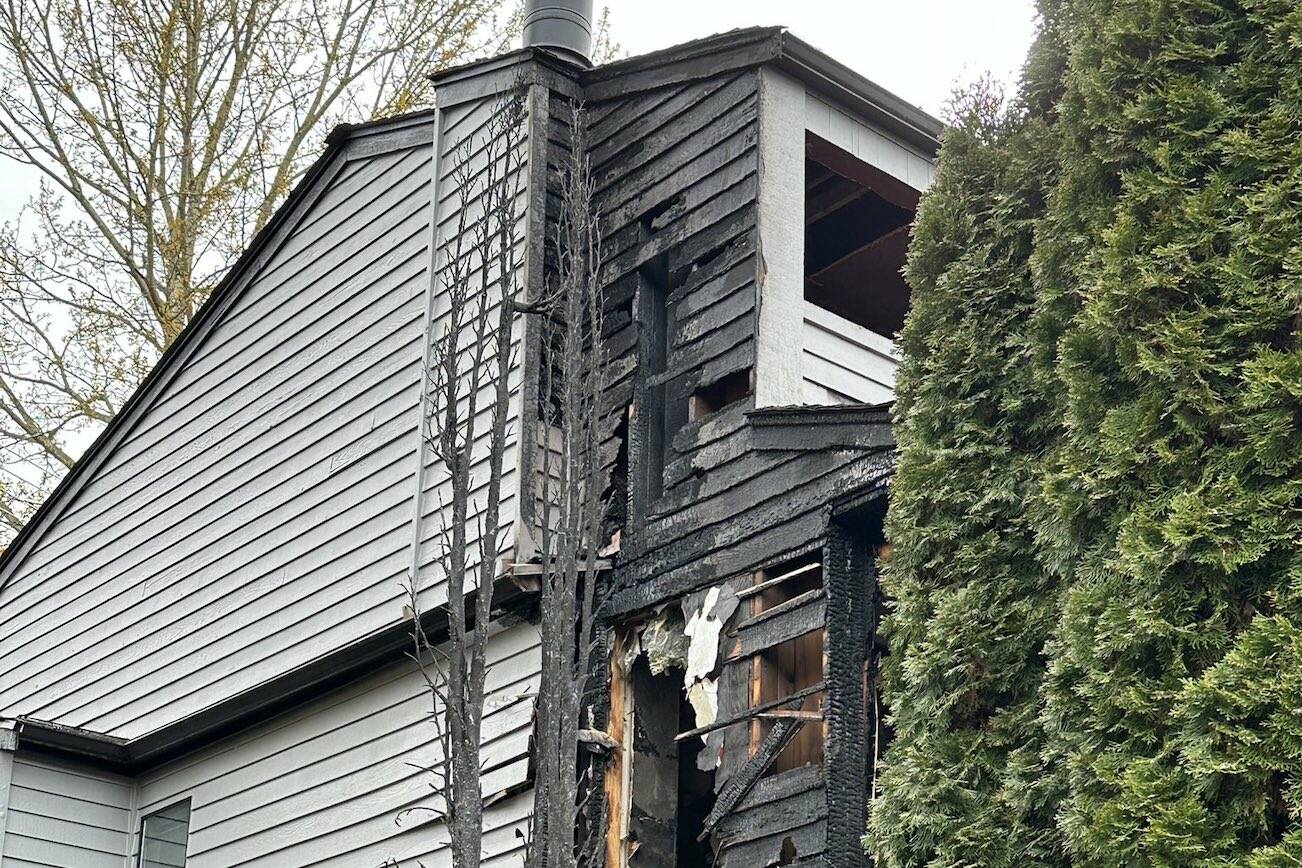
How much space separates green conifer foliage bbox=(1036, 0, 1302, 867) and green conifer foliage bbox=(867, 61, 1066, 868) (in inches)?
8.4

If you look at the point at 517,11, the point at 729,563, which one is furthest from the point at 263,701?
the point at 517,11

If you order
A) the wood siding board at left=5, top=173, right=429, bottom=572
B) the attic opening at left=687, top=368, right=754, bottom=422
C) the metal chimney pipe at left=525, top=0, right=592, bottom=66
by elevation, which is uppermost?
the metal chimney pipe at left=525, top=0, right=592, bottom=66

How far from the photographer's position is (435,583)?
985cm

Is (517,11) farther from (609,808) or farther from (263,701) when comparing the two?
(609,808)

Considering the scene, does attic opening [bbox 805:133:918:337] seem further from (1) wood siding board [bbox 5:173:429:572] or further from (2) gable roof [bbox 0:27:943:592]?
(1) wood siding board [bbox 5:173:429:572]

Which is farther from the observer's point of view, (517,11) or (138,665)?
(517,11)

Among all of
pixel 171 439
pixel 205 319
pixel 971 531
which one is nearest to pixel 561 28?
pixel 205 319

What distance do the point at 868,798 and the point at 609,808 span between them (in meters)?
1.62

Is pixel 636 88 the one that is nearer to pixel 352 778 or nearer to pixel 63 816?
pixel 352 778

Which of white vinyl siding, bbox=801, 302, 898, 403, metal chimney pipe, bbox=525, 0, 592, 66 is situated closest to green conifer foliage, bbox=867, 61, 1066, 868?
white vinyl siding, bbox=801, 302, 898, 403

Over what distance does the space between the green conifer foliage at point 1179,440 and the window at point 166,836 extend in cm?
804

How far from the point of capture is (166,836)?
11898mm

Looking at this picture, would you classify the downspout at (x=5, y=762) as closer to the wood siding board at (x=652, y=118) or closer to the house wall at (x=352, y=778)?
the house wall at (x=352, y=778)

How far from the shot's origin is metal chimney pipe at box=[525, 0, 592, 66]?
1080 cm
